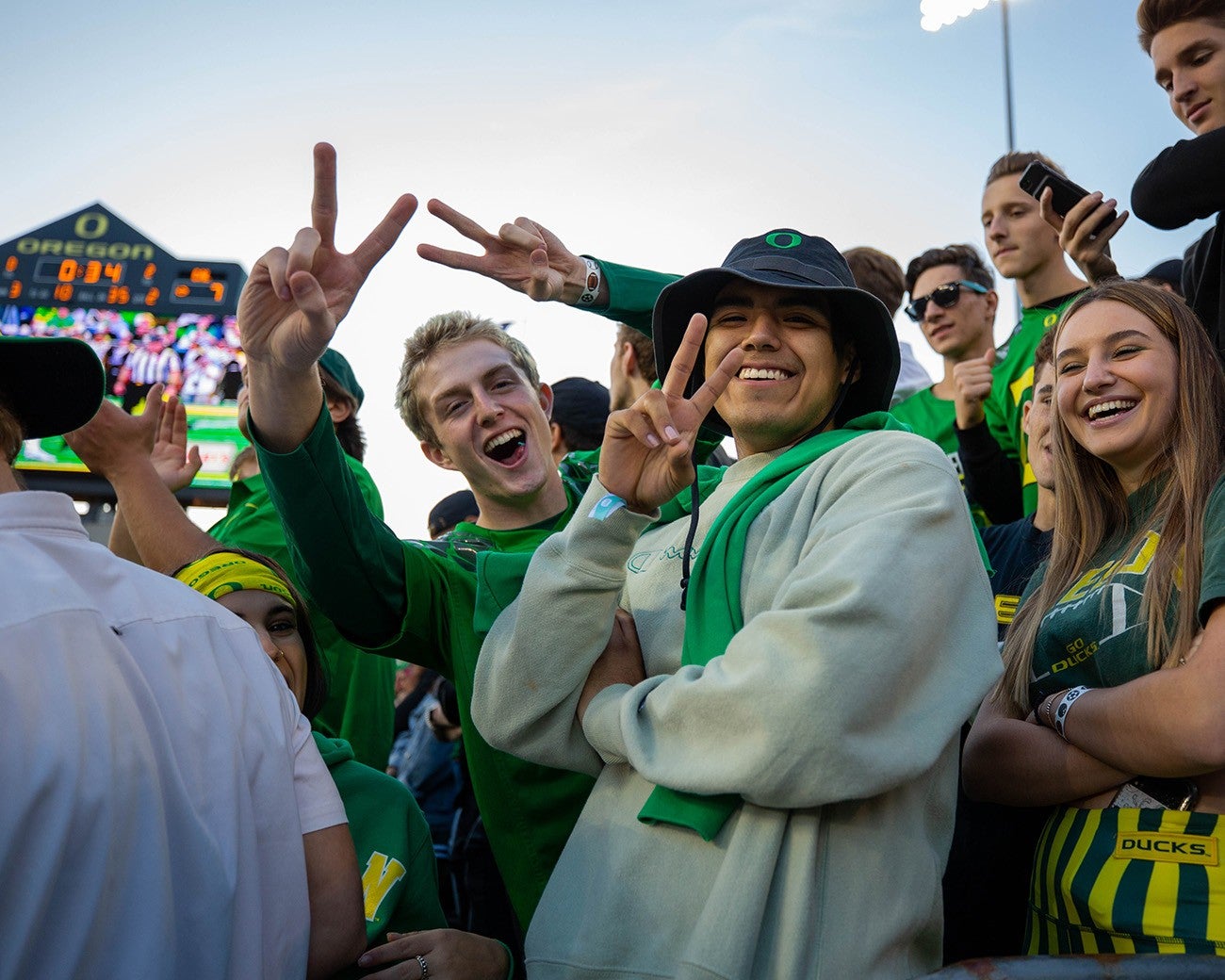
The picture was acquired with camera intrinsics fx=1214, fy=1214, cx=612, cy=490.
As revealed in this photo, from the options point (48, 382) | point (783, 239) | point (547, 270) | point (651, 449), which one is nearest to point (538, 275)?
point (547, 270)

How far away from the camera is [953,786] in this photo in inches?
83.4

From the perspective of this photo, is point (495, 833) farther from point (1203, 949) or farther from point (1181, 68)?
point (1181, 68)

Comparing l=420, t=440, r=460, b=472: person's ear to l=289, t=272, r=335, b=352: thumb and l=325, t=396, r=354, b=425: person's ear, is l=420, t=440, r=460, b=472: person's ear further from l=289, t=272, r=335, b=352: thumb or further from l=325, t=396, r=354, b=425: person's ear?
l=289, t=272, r=335, b=352: thumb

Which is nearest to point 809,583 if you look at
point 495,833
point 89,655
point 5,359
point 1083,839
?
point 1083,839

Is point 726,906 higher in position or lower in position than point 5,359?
lower

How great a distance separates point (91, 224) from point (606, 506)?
16.7 meters

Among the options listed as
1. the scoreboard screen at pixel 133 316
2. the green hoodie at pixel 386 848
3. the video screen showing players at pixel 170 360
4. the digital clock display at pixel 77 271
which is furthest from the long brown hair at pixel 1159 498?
the digital clock display at pixel 77 271

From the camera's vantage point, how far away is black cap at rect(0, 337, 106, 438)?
2184mm

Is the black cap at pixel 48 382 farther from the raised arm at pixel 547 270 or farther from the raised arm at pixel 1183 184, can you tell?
the raised arm at pixel 1183 184

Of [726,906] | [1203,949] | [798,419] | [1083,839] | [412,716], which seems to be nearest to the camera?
[726,906]

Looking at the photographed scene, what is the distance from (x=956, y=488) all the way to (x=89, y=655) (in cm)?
144

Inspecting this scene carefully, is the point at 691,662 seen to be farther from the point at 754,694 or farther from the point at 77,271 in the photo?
the point at 77,271

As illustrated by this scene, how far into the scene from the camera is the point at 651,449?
7.41 ft

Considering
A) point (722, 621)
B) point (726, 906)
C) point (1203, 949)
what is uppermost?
point (722, 621)
